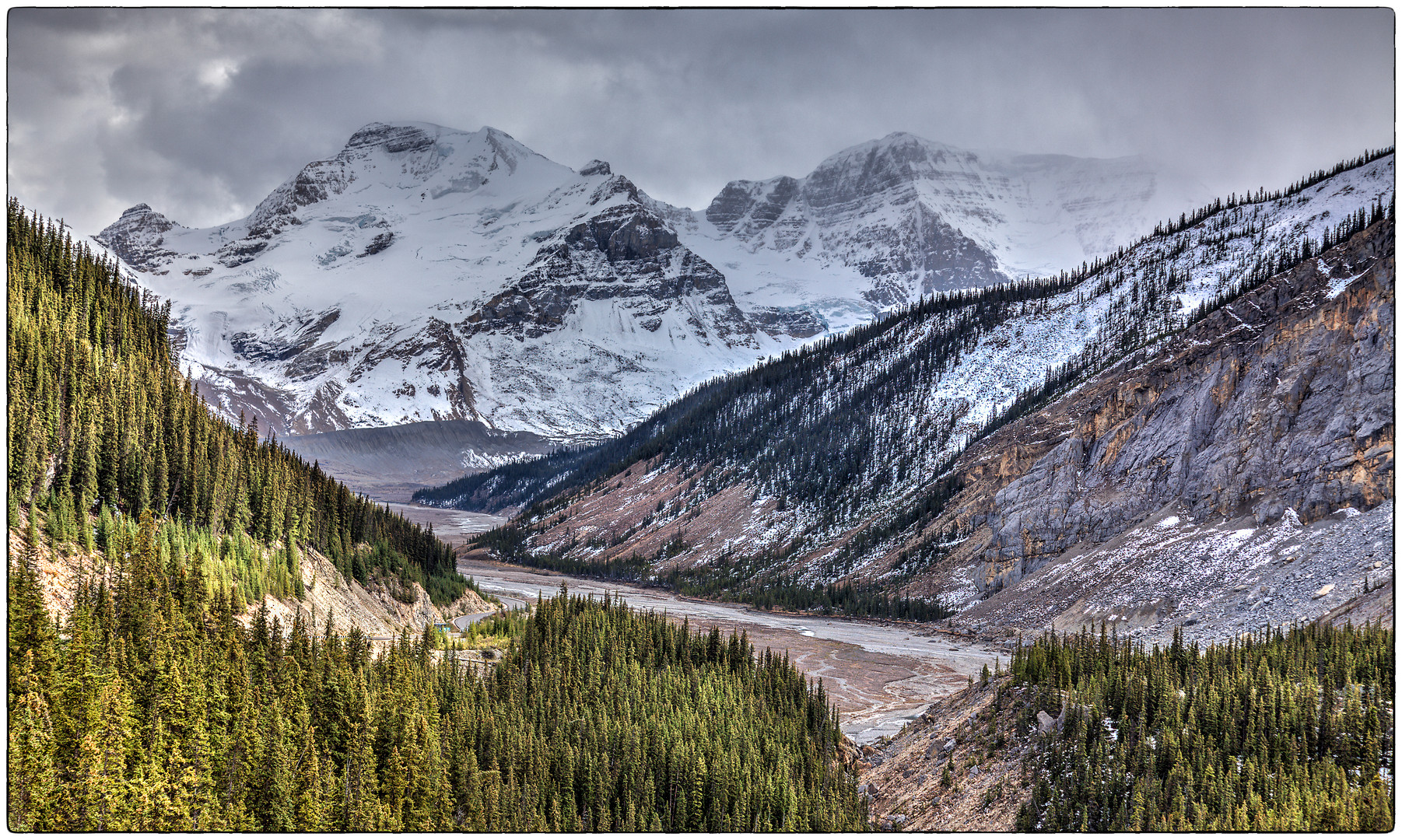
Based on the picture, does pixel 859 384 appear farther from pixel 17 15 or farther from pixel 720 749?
pixel 17 15

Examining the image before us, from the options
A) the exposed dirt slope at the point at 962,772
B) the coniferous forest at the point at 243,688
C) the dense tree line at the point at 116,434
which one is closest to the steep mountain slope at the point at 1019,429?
the exposed dirt slope at the point at 962,772

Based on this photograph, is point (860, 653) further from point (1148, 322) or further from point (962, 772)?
point (1148, 322)

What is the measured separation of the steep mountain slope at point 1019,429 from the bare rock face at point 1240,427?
0.19m

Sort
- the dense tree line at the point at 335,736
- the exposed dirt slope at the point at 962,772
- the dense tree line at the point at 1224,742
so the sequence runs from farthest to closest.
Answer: the exposed dirt slope at the point at 962,772
the dense tree line at the point at 1224,742
the dense tree line at the point at 335,736

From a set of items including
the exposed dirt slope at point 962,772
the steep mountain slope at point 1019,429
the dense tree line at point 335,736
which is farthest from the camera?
the steep mountain slope at point 1019,429

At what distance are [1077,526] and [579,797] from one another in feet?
199

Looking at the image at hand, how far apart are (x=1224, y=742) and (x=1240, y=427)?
52328 mm

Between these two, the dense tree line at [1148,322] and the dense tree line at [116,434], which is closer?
the dense tree line at [116,434]

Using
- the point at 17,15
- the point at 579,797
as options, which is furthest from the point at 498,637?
the point at 17,15

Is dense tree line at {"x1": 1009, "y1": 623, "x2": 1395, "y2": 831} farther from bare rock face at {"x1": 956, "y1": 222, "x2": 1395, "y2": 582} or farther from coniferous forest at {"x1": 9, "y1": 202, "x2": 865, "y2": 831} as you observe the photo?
bare rock face at {"x1": 956, "y1": 222, "x2": 1395, "y2": 582}

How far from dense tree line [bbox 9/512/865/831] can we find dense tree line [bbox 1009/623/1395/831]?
6.92m

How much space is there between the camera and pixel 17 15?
61.0ft

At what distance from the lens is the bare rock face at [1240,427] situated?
192 feet

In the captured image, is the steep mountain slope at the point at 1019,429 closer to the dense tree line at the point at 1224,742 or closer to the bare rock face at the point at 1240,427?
the bare rock face at the point at 1240,427
